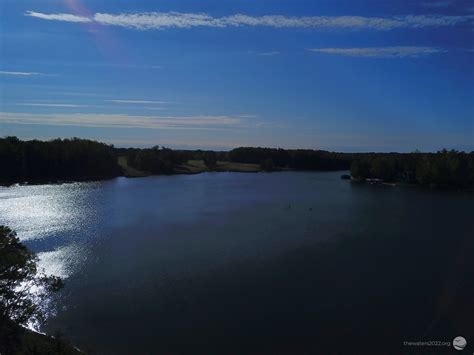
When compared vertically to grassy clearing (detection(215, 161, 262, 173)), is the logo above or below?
below

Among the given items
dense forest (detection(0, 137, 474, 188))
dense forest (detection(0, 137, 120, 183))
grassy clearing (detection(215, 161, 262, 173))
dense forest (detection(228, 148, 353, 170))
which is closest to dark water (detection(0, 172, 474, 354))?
dense forest (detection(0, 137, 120, 183))

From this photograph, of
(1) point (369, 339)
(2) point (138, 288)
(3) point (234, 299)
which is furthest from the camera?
(2) point (138, 288)

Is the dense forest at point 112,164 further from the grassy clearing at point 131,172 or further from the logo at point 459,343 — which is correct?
the logo at point 459,343

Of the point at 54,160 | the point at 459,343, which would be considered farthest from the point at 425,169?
the point at 459,343

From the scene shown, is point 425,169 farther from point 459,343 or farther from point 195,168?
point 459,343

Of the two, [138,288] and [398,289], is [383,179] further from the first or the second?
[138,288]

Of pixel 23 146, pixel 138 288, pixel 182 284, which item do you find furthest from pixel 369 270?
pixel 23 146

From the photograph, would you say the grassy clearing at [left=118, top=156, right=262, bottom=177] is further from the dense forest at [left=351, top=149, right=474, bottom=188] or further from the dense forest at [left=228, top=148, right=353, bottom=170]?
the dense forest at [left=351, top=149, right=474, bottom=188]
